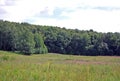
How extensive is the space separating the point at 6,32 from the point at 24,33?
314 inches

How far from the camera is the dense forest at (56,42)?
353 feet

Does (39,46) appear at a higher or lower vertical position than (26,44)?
lower

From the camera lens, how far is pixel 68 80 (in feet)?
32.3

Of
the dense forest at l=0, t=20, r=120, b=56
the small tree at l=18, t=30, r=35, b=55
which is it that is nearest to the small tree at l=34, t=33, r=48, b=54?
the dense forest at l=0, t=20, r=120, b=56

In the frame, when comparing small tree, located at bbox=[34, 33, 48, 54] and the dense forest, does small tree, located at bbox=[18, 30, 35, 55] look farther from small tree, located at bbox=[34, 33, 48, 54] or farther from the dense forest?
small tree, located at bbox=[34, 33, 48, 54]

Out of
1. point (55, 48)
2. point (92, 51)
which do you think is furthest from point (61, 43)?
point (92, 51)

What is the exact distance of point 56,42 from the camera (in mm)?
124312

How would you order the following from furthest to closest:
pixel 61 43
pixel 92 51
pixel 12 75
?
1. pixel 61 43
2. pixel 92 51
3. pixel 12 75

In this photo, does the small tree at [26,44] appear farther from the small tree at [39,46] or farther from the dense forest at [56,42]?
the small tree at [39,46]

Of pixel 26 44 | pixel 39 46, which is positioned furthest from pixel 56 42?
pixel 26 44

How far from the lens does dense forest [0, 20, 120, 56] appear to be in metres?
108

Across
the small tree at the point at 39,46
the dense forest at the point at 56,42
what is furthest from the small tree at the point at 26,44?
the small tree at the point at 39,46

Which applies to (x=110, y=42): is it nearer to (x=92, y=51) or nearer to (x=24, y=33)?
(x=92, y=51)

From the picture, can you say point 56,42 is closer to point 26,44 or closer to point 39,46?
point 39,46
